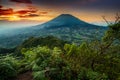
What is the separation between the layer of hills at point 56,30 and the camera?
12117 millimetres

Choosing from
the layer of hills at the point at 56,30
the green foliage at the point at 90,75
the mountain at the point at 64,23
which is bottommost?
the green foliage at the point at 90,75

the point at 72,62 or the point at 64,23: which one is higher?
the point at 64,23

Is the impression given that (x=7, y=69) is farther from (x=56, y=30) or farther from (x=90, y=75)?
(x=56, y=30)

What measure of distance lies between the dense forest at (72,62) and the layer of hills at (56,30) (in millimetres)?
3521

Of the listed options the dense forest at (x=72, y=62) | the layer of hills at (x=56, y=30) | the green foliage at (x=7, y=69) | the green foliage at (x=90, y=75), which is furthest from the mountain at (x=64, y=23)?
the green foliage at (x=90, y=75)

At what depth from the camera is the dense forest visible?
23.1 feet

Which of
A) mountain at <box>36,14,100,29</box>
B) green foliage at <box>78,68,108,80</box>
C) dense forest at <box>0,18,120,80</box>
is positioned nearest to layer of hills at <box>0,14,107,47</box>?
mountain at <box>36,14,100,29</box>

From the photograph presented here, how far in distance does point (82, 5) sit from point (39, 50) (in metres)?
5.94

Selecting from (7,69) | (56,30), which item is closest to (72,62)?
(7,69)

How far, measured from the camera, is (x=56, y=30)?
43.4 feet

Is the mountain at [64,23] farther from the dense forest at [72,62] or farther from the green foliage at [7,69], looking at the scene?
the green foliage at [7,69]

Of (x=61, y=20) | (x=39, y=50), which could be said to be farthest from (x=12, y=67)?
(x=61, y=20)

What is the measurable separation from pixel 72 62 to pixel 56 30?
5849 mm

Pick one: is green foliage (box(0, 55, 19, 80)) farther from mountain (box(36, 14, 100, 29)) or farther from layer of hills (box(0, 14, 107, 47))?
mountain (box(36, 14, 100, 29))
